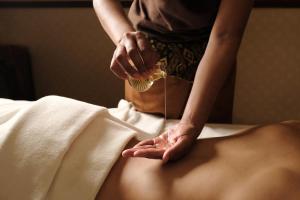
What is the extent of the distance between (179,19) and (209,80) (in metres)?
0.33

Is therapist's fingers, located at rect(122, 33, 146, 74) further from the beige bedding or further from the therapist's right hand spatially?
the beige bedding

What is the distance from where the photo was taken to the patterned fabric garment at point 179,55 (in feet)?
4.05

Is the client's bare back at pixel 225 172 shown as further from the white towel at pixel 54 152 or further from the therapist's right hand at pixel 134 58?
the therapist's right hand at pixel 134 58

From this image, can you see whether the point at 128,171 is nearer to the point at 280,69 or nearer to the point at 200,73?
the point at 200,73

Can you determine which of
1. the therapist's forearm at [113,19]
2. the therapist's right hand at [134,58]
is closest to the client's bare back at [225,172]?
the therapist's right hand at [134,58]

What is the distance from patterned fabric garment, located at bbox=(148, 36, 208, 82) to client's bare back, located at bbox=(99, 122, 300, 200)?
42 centimetres

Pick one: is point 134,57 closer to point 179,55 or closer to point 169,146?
point 169,146

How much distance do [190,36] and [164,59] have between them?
0.12 m

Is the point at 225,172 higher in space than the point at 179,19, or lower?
lower

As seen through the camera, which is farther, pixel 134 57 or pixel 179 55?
pixel 179 55

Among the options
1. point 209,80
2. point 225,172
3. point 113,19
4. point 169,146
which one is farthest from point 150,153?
point 113,19

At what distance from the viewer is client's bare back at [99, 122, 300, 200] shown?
68 cm

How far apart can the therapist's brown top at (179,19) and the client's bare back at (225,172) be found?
1.54 ft

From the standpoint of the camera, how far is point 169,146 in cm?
82
